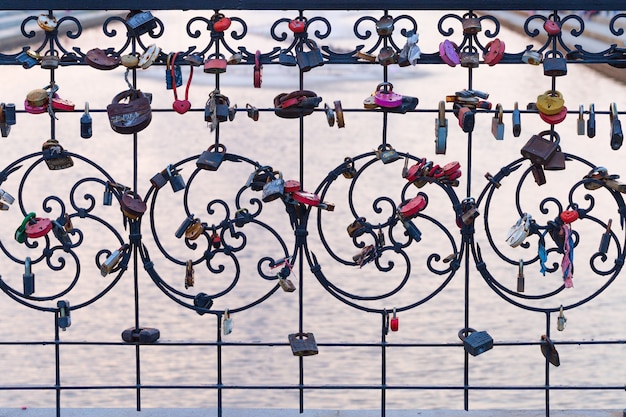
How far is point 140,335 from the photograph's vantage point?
2879 millimetres

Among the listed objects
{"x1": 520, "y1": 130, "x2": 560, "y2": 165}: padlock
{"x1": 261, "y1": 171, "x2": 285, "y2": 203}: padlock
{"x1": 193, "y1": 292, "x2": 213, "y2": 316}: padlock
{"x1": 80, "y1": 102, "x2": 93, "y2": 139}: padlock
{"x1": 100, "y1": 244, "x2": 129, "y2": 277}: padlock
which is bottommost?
{"x1": 193, "y1": 292, "x2": 213, "y2": 316}: padlock

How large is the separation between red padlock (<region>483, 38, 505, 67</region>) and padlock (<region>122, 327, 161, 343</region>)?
1.05m

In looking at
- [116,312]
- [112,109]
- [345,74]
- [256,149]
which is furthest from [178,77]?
[345,74]

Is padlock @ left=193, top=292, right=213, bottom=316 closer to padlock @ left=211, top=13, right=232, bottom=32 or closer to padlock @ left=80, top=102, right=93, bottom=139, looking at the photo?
padlock @ left=80, top=102, right=93, bottom=139

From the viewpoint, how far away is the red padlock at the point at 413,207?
280 cm

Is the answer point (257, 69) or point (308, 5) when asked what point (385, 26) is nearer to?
point (308, 5)

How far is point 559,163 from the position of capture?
2.76m

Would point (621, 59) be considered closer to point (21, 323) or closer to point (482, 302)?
point (482, 302)

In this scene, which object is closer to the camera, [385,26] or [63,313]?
[385,26]

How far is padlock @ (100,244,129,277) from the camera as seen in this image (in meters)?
2.82

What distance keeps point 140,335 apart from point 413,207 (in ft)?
2.46

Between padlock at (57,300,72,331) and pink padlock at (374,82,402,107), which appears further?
padlock at (57,300,72,331)

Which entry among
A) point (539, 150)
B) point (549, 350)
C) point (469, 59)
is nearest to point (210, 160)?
point (469, 59)

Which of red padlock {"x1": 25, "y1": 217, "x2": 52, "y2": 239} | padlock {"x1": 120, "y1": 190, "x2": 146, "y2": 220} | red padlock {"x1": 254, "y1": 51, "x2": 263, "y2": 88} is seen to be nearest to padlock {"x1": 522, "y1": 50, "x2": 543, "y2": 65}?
red padlock {"x1": 254, "y1": 51, "x2": 263, "y2": 88}
